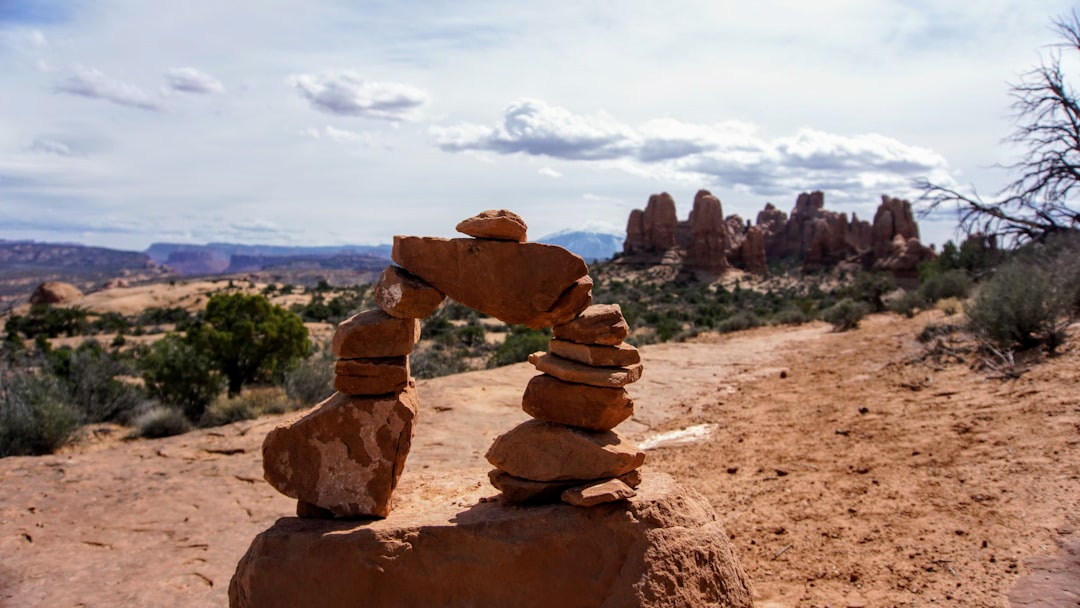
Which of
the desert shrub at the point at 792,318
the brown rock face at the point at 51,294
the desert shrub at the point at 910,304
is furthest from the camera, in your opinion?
the brown rock face at the point at 51,294

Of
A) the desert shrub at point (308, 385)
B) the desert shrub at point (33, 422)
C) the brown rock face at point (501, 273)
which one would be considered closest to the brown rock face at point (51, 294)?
the desert shrub at point (33, 422)

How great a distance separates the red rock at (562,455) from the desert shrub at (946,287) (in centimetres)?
2146

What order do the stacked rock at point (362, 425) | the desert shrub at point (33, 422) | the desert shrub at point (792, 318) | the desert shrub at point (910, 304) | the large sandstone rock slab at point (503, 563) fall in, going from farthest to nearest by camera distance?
the desert shrub at point (792, 318)
the desert shrub at point (910, 304)
the desert shrub at point (33, 422)
the stacked rock at point (362, 425)
the large sandstone rock slab at point (503, 563)

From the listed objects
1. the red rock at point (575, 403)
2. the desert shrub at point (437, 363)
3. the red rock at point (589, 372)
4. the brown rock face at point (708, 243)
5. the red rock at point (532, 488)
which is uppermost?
the brown rock face at point (708, 243)

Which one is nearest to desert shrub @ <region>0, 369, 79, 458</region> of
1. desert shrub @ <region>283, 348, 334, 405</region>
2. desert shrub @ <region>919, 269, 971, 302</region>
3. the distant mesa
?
desert shrub @ <region>283, 348, 334, 405</region>

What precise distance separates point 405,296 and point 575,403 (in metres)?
1.50

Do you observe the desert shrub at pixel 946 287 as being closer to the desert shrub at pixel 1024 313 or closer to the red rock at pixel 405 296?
the desert shrub at pixel 1024 313

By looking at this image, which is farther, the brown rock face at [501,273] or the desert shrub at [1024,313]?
the desert shrub at [1024,313]

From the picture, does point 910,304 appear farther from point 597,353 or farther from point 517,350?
point 597,353

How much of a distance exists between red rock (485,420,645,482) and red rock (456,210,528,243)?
1.40 m

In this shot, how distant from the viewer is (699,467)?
353 inches

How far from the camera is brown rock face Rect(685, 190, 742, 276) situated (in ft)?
198

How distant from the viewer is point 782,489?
777 cm

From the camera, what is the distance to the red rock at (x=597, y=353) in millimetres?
5078
